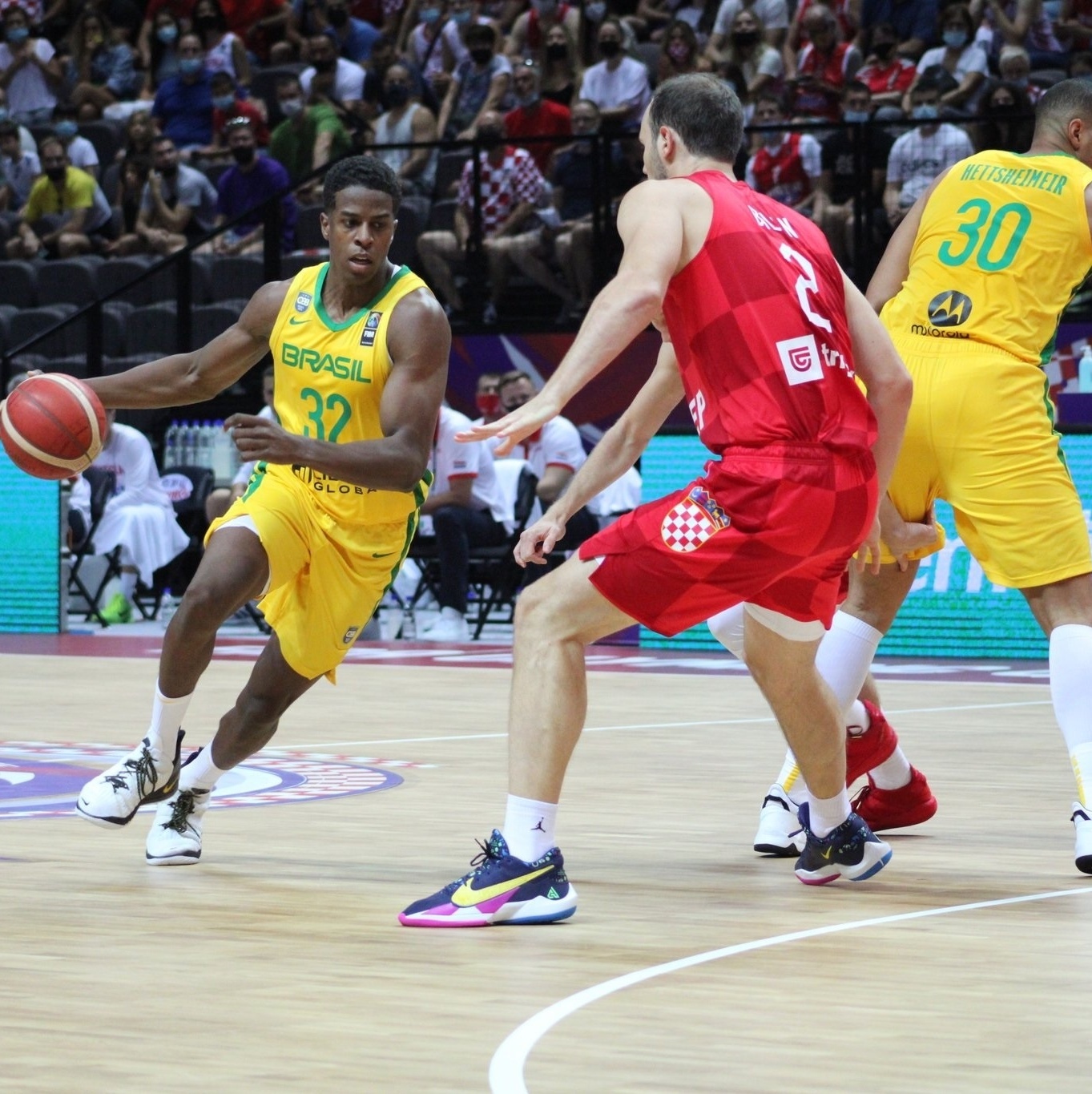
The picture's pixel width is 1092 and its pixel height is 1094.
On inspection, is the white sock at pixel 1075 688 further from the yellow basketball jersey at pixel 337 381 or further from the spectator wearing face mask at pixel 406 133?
the spectator wearing face mask at pixel 406 133

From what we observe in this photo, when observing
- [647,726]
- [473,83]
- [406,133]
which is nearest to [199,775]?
[647,726]

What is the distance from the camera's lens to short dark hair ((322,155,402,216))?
5508 mm

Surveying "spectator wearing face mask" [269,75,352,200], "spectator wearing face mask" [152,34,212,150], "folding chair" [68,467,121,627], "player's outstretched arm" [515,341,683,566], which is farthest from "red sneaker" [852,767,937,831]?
"spectator wearing face mask" [152,34,212,150]

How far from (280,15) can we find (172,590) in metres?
6.69

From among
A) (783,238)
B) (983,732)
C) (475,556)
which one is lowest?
(475,556)

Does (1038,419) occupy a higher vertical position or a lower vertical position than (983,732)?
higher

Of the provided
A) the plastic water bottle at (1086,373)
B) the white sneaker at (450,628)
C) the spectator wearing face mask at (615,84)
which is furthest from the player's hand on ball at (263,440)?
the spectator wearing face mask at (615,84)

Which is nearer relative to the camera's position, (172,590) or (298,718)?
(298,718)

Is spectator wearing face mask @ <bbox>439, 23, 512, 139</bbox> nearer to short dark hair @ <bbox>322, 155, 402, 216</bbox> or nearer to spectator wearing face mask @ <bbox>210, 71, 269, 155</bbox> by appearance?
spectator wearing face mask @ <bbox>210, 71, 269, 155</bbox>

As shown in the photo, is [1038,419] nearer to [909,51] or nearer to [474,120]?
[909,51]

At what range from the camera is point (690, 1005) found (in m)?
3.62

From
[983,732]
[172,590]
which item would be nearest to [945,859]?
[983,732]

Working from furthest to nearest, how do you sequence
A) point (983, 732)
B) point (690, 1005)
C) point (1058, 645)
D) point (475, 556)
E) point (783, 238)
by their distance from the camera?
point (475, 556) < point (983, 732) < point (1058, 645) < point (783, 238) < point (690, 1005)

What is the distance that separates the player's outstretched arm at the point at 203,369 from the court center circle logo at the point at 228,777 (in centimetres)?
132
